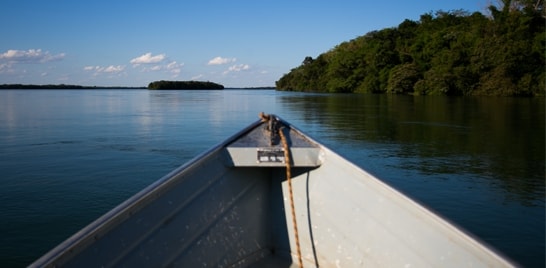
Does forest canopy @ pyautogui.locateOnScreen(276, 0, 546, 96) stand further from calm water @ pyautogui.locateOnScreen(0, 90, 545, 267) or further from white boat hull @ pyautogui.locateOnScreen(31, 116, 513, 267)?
white boat hull @ pyautogui.locateOnScreen(31, 116, 513, 267)

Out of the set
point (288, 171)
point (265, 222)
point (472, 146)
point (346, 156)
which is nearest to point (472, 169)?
point (472, 146)

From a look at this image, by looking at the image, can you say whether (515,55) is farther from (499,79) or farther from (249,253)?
(249,253)

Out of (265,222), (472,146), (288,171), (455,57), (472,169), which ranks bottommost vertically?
(472,169)

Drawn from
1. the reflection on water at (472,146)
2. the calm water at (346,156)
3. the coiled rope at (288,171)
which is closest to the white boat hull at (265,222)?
the coiled rope at (288,171)

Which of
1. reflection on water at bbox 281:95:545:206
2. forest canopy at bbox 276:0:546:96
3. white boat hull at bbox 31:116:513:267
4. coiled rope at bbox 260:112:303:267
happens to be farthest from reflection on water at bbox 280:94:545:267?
forest canopy at bbox 276:0:546:96

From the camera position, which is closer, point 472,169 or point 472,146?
point 472,169

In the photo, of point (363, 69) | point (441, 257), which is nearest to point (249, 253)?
point (441, 257)

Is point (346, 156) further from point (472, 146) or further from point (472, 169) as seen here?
point (472, 146)

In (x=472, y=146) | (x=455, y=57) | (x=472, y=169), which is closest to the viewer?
(x=472, y=169)

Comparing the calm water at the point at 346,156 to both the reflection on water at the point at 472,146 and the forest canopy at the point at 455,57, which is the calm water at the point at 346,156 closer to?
the reflection on water at the point at 472,146

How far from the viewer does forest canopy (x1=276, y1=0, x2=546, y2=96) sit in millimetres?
46656

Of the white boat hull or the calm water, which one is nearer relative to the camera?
the white boat hull

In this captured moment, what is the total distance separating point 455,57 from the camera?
177 feet

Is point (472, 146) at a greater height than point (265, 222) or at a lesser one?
lesser
